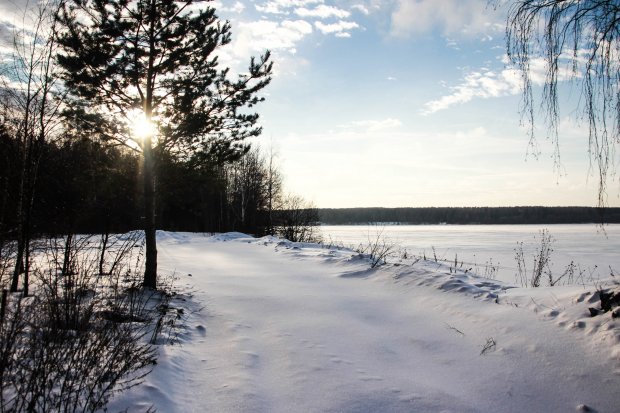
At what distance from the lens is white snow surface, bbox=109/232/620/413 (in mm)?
3240

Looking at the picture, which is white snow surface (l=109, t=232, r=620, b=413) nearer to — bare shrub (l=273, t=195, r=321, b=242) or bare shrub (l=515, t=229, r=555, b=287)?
bare shrub (l=515, t=229, r=555, b=287)

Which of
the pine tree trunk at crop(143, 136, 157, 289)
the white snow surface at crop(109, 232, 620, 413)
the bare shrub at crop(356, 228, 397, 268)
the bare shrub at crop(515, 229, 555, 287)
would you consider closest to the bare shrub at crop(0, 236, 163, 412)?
the white snow surface at crop(109, 232, 620, 413)

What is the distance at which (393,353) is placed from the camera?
14.5ft

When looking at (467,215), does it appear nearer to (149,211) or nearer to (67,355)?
(149,211)

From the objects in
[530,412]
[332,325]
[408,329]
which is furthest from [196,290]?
[530,412]

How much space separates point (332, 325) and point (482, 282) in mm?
3710

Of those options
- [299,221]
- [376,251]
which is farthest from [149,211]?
[299,221]

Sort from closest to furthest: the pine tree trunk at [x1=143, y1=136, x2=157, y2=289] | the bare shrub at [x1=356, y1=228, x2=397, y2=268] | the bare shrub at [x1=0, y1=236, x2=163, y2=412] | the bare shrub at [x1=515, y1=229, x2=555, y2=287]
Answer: the bare shrub at [x1=0, y1=236, x2=163, y2=412] < the pine tree trunk at [x1=143, y1=136, x2=157, y2=289] < the bare shrub at [x1=515, y1=229, x2=555, y2=287] < the bare shrub at [x1=356, y1=228, x2=397, y2=268]

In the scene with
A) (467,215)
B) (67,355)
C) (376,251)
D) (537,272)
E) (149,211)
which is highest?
(467,215)

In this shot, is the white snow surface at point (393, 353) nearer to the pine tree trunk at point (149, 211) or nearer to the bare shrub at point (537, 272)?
the pine tree trunk at point (149, 211)

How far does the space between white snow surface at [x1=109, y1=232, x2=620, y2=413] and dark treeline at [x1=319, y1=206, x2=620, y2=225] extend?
274 feet

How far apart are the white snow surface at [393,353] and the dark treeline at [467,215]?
83488 mm

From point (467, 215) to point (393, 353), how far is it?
108m

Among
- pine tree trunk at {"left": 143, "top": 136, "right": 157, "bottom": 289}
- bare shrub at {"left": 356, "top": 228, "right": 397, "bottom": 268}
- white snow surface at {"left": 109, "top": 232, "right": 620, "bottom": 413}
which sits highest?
pine tree trunk at {"left": 143, "top": 136, "right": 157, "bottom": 289}
